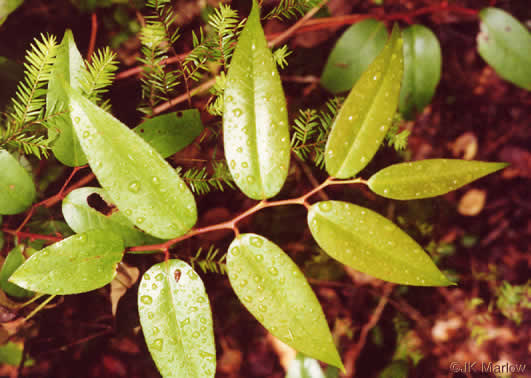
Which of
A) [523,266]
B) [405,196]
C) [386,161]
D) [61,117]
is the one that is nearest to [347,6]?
[386,161]

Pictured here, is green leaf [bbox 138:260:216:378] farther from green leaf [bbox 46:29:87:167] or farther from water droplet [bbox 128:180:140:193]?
green leaf [bbox 46:29:87:167]

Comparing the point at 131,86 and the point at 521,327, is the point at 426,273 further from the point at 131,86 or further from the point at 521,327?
the point at 521,327

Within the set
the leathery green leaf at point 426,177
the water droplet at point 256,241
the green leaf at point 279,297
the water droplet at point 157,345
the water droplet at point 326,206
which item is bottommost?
the water droplet at point 157,345

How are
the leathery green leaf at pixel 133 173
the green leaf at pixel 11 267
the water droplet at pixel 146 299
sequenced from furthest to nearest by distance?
the green leaf at pixel 11 267 < the water droplet at pixel 146 299 < the leathery green leaf at pixel 133 173

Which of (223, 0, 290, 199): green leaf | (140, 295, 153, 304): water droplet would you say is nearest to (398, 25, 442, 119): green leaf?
(223, 0, 290, 199): green leaf

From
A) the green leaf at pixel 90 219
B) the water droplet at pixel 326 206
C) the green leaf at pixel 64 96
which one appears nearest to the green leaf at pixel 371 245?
the water droplet at pixel 326 206

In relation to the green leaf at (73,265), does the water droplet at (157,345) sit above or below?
below

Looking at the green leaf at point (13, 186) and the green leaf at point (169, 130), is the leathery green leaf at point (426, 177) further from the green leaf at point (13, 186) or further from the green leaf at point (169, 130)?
the green leaf at point (13, 186)
